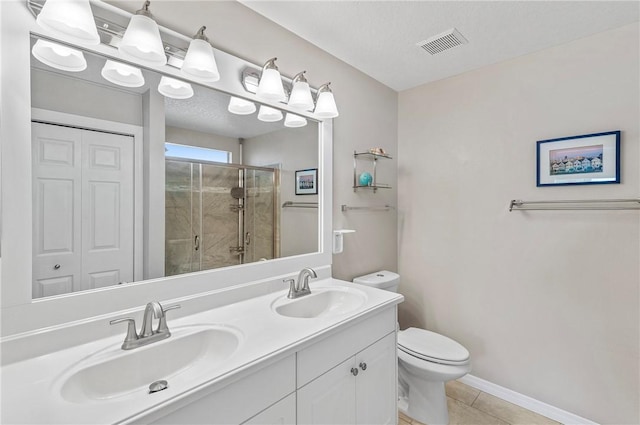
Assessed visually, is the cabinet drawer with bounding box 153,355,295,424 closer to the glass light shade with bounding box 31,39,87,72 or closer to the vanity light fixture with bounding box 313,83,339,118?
the glass light shade with bounding box 31,39,87,72

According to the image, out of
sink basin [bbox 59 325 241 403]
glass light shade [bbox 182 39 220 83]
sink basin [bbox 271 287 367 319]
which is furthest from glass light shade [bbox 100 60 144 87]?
sink basin [bbox 271 287 367 319]

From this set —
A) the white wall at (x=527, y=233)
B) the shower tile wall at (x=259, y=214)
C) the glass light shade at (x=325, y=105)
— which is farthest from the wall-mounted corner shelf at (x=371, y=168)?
the shower tile wall at (x=259, y=214)

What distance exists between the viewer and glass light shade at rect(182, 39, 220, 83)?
1232mm

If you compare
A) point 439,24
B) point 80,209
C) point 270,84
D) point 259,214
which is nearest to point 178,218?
point 80,209

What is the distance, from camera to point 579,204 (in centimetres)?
175

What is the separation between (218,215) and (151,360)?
2.14ft

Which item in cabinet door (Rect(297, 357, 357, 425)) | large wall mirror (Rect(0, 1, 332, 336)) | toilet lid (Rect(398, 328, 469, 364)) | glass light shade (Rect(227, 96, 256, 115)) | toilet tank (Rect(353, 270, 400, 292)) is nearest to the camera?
large wall mirror (Rect(0, 1, 332, 336))

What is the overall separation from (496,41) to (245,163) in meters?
1.72

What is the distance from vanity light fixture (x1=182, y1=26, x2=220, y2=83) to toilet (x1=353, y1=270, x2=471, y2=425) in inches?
74.5

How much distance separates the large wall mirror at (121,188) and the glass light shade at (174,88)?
0.02m

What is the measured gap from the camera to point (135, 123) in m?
1.15

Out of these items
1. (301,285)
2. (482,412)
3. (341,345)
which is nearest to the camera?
(341,345)

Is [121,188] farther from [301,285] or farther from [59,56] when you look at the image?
[301,285]

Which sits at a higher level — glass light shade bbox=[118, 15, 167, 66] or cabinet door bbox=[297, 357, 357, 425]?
glass light shade bbox=[118, 15, 167, 66]
